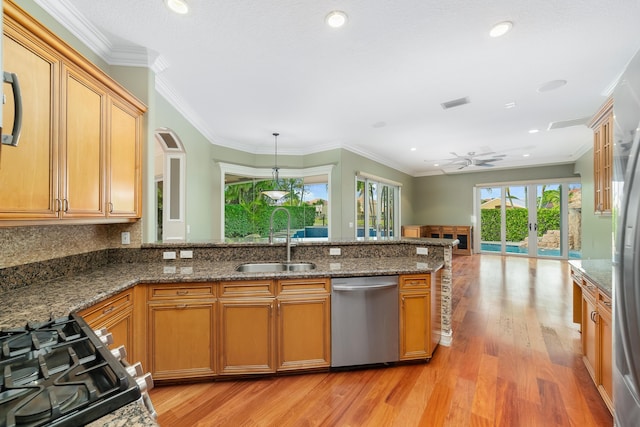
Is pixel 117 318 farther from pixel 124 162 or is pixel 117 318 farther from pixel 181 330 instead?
pixel 124 162

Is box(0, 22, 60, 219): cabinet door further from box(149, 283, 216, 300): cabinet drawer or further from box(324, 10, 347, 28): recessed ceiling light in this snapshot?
box(324, 10, 347, 28): recessed ceiling light

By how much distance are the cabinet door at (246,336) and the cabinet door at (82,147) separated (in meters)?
1.18

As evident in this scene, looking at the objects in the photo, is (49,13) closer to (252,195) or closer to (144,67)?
(144,67)

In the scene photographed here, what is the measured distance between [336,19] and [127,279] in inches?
98.6

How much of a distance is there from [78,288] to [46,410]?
1.42 m

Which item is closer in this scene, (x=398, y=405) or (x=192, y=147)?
(x=398, y=405)

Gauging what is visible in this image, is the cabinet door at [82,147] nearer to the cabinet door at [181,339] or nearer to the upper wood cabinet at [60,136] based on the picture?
the upper wood cabinet at [60,136]

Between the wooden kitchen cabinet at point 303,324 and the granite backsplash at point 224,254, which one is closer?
the granite backsplash at point 224,254

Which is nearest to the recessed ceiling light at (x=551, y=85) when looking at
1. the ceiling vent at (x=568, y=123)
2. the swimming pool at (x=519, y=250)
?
the ceiling vent at (x=568, y=123)

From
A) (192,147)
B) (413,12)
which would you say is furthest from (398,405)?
(192,147)

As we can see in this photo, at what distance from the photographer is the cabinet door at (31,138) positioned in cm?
133

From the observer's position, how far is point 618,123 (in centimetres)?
91

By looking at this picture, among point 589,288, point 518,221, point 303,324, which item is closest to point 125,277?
point 303,324

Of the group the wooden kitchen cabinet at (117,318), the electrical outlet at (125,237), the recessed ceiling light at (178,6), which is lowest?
the wooden kitchen cabinet at (117,318)
